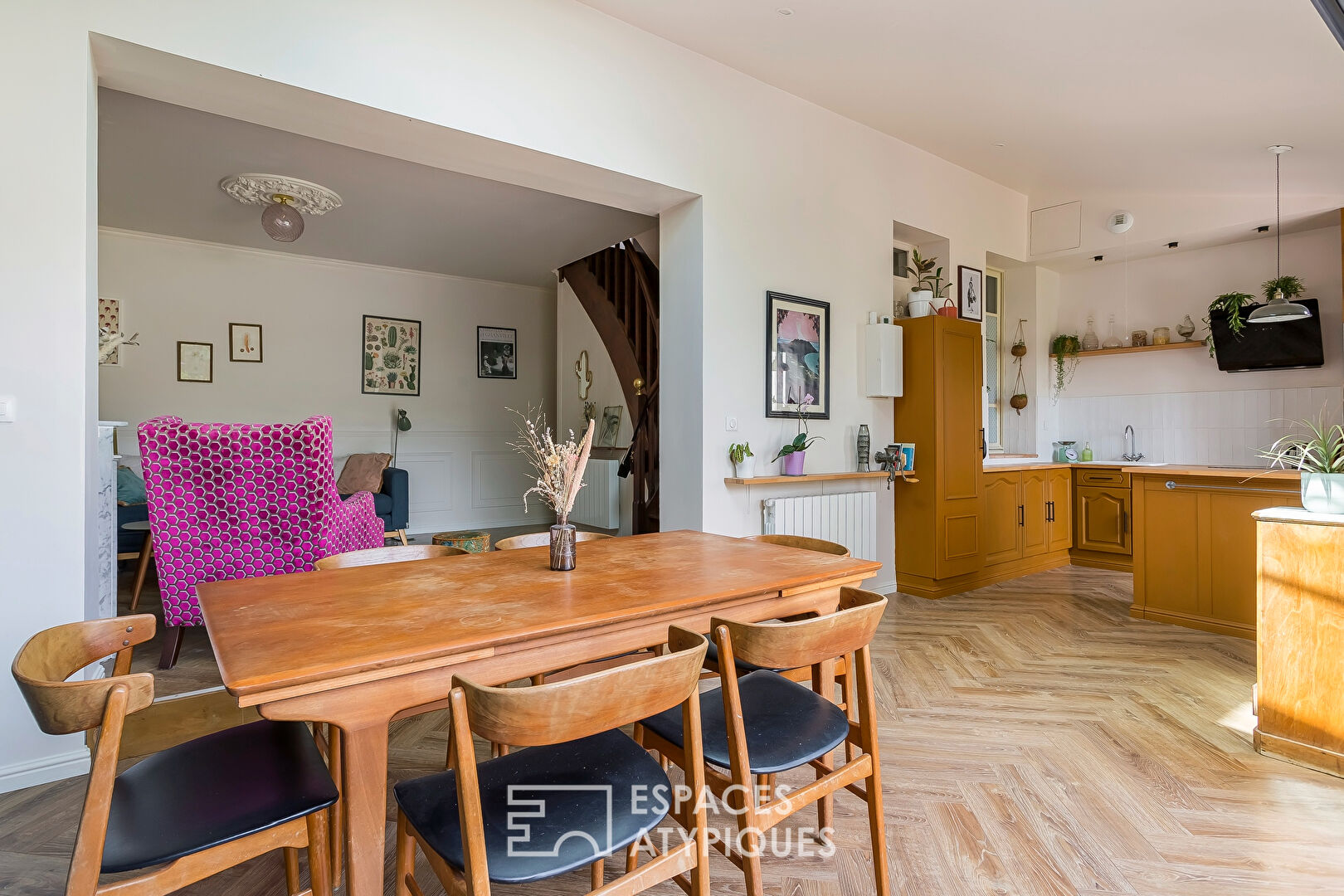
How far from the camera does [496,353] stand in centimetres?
802

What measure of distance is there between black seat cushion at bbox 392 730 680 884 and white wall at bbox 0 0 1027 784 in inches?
76.3

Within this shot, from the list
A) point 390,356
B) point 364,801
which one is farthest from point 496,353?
point 364,801

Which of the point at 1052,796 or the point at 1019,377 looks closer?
the point at 1052,796

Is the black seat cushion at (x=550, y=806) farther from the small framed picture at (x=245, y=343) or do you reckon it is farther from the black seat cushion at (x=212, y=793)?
the small framed picture at (x=245, y=343)

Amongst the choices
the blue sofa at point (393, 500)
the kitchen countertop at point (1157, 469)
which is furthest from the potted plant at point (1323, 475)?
the blue sofa at point (393, 500)

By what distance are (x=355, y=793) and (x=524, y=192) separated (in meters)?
4.54

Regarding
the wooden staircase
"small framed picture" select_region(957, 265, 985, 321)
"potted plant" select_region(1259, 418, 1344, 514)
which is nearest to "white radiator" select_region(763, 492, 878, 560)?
the wooden staircase

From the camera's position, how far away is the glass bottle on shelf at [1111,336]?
6.07 meters

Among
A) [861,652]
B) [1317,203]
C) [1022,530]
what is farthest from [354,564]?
[1317,203]

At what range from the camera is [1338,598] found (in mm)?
2312

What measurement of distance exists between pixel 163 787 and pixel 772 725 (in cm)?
125

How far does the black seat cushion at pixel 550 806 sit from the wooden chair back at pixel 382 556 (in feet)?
3.06

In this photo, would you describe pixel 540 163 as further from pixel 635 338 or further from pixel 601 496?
pixel 601 496

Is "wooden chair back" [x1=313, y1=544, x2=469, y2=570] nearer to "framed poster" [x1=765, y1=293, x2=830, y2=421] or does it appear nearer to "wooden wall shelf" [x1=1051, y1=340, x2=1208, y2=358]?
"framed poster" [x1=765, y1=293, x2=830, y2=421]
